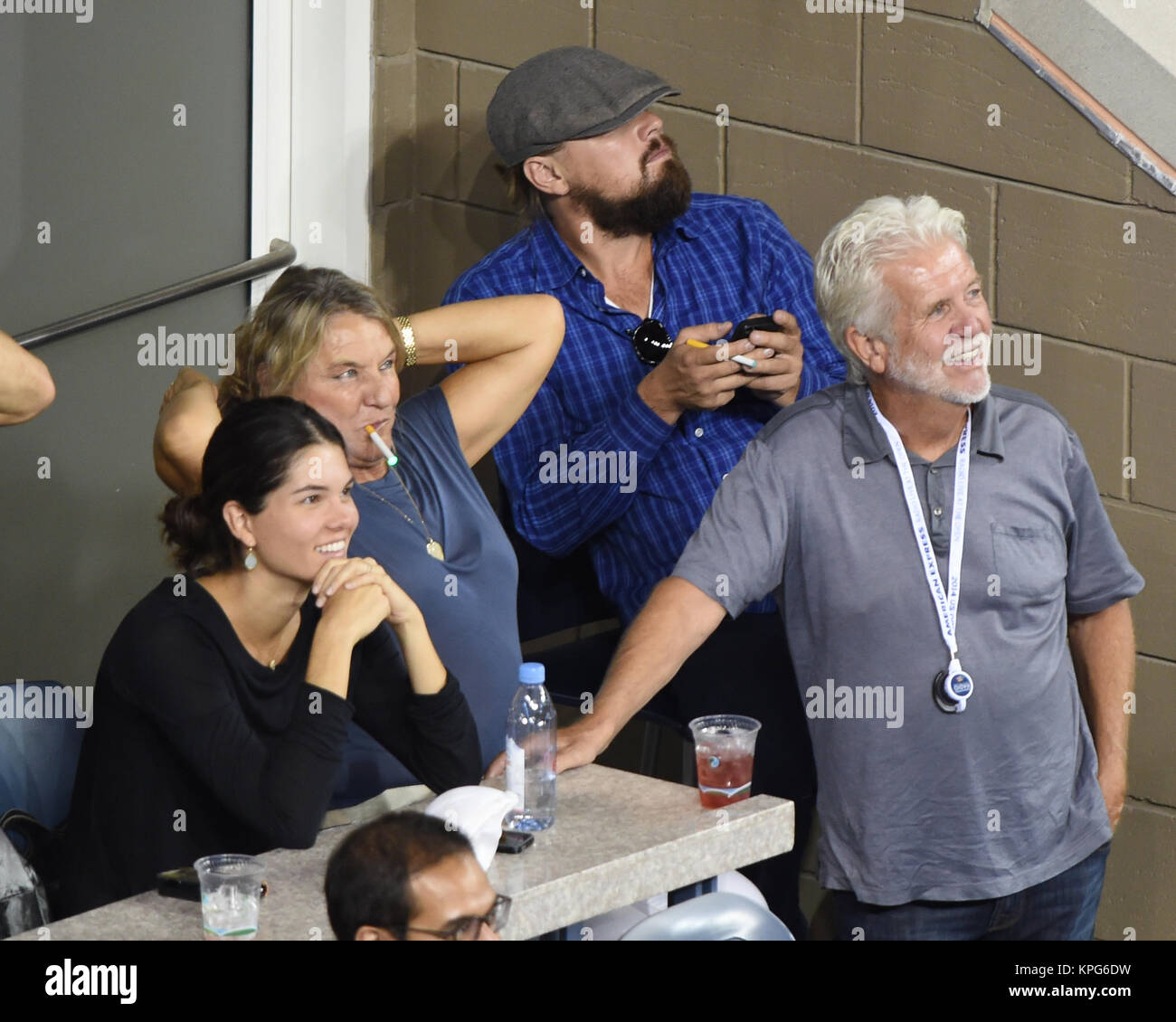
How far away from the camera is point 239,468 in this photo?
2.40 m

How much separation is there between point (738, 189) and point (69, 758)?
193 centimetres

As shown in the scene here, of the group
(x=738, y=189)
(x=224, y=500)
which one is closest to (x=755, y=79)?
(x=738, y=189)

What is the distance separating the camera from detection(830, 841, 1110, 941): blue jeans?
256 centimetres

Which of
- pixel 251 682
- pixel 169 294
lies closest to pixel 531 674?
pixel 251 682

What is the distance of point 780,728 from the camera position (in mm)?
3086

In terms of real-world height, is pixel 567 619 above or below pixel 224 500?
below

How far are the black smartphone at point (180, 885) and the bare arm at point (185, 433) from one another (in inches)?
32.6

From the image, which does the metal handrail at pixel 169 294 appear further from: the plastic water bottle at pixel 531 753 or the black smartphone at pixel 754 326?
the plastic water bottle at pixel 531 753

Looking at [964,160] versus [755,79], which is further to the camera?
[755,79]

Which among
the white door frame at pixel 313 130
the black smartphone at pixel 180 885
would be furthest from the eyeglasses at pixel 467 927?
the white door frame at pixel 313 130

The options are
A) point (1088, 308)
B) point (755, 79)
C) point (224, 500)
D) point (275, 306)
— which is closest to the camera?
point (224, 500)

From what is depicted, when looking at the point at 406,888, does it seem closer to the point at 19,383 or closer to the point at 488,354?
the point at 19,383

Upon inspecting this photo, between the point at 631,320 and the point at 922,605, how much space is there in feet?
3.43
